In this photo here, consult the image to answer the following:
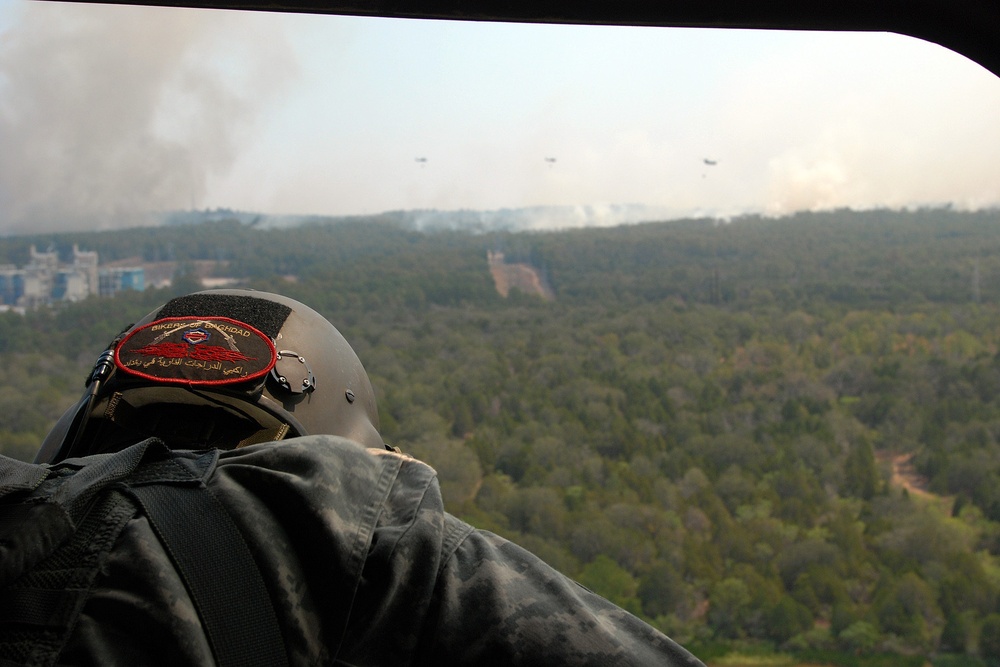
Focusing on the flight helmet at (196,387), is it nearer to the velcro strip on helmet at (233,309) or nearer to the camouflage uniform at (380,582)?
the velcro strip on helmet at (233,309)

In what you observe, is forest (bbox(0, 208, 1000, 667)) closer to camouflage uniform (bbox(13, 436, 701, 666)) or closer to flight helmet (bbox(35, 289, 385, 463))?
flight helmet (bbox(35, 289, 385, 463))

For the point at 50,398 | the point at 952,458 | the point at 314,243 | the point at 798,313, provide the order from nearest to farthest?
the point at 50,398
the point at 952,458
the point at 314,243
the point at 798,313

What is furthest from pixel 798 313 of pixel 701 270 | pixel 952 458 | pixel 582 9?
pixel 582 9

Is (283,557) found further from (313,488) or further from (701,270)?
(701,270)

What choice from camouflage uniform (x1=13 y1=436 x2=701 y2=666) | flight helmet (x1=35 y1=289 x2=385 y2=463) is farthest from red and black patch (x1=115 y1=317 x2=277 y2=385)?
camouflage uniform (x1=13 y1=436 x2=701 y2=666)

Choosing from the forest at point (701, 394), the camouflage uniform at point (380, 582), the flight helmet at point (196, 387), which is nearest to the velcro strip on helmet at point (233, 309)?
the flight helmet at point (196, 387)
